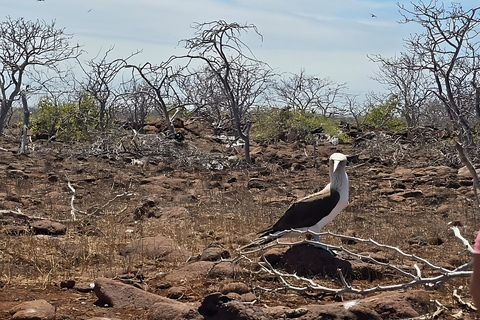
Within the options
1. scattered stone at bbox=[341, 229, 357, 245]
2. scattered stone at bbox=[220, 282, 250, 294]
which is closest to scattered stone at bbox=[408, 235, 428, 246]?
scattered stone at bbox=[341, 229, 357, 245]

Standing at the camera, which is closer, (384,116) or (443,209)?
(443,209)

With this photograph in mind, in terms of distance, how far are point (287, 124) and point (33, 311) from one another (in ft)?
63.4

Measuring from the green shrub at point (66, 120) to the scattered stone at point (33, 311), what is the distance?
14558mm

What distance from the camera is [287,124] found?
75.8 ft

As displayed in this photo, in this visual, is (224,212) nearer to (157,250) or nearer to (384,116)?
(157,250)

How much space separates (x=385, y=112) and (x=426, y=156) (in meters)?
9.57

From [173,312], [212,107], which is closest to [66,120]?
[212,107]

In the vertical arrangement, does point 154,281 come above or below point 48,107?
below

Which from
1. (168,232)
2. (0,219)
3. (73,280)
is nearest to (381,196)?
(168,232)

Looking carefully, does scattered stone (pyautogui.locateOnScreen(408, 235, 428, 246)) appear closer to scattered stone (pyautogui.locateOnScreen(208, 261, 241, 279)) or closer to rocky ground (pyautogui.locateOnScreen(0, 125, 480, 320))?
rocky ground (pyautogui.locateOnScreen(0, 125, 480, 320))

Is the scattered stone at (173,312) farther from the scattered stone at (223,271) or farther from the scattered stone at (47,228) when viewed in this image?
the scattered stone at (47,228)

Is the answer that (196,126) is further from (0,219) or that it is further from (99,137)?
(0,219)

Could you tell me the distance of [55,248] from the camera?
6.31 meters

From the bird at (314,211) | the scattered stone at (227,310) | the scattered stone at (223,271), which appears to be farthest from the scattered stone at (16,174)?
the scattered stone at (227,310)
